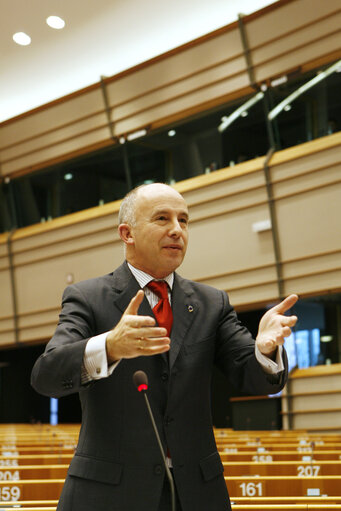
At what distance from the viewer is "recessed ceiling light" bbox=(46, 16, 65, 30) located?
9172mm

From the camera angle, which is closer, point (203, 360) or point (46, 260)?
point (203, 360)

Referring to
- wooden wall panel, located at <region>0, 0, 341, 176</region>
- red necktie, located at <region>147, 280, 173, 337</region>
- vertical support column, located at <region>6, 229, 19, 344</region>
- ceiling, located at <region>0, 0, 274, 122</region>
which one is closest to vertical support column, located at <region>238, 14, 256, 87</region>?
wooden wall panel, located at <region>0, 0, 341, 176</region>

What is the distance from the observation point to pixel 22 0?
879 centimetres

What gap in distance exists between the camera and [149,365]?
1473mm

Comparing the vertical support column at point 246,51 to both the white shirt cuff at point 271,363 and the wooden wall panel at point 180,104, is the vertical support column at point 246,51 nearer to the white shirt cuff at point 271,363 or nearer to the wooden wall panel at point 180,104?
the wooden wall panel at point 180,104

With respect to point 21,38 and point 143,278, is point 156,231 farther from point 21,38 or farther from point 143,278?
point 21,38

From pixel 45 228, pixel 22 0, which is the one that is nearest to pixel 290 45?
pixel 22 0

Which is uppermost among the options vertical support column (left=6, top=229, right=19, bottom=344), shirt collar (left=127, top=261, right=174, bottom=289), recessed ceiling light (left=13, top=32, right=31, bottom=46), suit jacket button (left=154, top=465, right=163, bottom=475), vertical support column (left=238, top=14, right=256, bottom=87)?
recessed ceiling light (left=13, top=32, right=31, bottom=46)

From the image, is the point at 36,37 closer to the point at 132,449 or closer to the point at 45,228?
the point at 45,228

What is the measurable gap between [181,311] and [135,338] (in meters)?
0.32

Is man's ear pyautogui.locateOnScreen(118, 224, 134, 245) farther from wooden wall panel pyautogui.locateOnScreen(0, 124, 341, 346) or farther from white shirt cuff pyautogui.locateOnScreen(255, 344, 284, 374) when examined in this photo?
wooden wall panel pyautogui.locateOnScreen(0, 124, 341, 346)

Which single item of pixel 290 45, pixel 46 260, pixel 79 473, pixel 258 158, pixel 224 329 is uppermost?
pixel 290 45

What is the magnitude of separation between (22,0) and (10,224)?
16.2ft

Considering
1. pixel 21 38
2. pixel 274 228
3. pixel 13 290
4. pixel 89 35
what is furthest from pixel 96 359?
pixel 13 290
